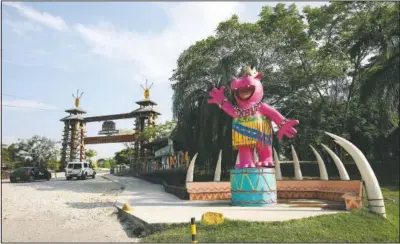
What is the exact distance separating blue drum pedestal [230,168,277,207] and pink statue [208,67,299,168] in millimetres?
329

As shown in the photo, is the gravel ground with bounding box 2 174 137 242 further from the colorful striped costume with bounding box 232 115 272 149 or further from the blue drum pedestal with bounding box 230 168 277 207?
the colorful striped costume with bounding box 232 115 272 149

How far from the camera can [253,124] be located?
40.7ft

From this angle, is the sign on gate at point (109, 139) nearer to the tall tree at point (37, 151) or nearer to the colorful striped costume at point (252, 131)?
the tall tree at point (37, 151)

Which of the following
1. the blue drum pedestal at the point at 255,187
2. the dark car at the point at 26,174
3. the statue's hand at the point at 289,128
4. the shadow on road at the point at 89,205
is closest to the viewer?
the blue drum pedestal at the point at 255,187

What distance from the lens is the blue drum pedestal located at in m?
12.0

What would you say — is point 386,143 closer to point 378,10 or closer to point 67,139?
point 378,10

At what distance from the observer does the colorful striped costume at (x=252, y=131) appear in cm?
1235

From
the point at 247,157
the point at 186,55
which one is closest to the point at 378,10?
the point at 186,55

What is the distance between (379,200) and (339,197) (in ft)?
8.23

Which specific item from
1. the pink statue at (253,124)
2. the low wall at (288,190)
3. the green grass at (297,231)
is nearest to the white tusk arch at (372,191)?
the green grass at (297,231)

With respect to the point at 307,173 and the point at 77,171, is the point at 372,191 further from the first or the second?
the point at 77,171

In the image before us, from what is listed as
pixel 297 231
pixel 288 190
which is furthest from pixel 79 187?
pixel 297 231

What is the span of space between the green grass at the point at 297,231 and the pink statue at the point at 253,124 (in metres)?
3.26

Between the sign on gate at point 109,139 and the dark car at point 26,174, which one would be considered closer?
the dark car at point 26,174
